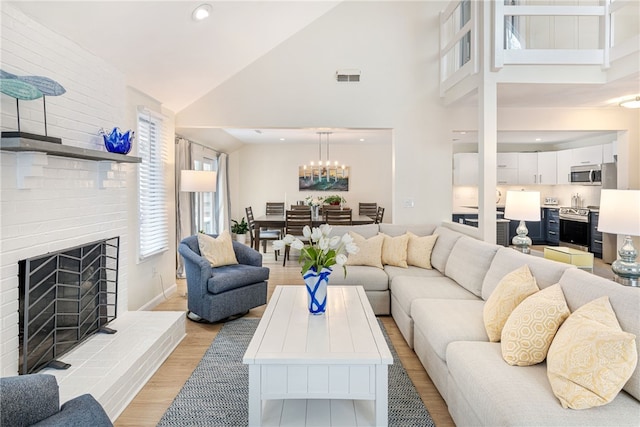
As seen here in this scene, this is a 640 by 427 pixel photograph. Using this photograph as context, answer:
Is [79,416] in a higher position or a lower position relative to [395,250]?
lower

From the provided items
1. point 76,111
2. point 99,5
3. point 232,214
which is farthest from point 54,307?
point 232,214

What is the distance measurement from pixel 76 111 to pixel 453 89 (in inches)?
158

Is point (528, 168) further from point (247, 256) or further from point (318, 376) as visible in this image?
point (318, 376)

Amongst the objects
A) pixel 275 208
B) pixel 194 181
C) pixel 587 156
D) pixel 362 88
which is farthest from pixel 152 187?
pixel 587 156

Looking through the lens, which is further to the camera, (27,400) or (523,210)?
(523,210)

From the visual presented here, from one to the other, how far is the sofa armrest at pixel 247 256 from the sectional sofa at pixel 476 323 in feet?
3.10

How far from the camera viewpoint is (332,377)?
2.00 m

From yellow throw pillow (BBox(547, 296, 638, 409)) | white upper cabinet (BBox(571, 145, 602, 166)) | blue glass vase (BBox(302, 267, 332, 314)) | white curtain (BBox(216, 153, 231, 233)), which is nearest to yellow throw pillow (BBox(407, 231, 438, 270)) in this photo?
blue glass vase (BBox(302, 267, 332, 314))

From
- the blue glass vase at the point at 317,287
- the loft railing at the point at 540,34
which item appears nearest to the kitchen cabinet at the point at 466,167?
the loft railing at the point at 540,34

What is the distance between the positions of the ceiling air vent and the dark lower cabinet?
522 centimetres

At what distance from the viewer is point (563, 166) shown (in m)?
8.01

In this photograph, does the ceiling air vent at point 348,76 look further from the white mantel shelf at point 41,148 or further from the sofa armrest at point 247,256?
the white mantel shelf at point 41,148

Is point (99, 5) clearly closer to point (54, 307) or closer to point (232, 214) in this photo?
point (54, 307)

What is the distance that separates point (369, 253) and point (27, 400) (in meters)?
3.49
